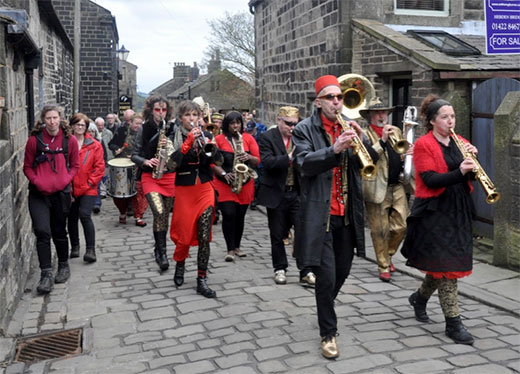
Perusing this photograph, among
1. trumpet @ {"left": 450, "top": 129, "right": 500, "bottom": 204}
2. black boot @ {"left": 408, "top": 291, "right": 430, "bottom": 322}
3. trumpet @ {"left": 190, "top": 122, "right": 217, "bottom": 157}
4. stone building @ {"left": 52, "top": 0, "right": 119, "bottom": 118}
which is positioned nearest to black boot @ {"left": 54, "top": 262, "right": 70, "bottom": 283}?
trumpet @ {"left": 190, "top": 122, "right": 217, "bottom": 157}

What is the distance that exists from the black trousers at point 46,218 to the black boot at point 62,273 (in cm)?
34

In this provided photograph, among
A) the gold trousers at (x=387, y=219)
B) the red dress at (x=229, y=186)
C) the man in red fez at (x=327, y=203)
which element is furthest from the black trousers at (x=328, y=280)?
the red dress at (x=229, y=186)

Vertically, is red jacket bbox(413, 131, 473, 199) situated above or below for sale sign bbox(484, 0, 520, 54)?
below

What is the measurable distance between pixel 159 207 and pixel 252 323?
257 cm

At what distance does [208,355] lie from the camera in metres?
4.98

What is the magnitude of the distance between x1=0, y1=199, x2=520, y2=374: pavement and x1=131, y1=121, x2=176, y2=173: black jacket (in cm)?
133

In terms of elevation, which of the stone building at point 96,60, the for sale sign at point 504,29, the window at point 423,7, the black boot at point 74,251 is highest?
A: the stone building at point 96,60

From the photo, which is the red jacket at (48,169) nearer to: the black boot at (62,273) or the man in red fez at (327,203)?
the black boot at (62,273)

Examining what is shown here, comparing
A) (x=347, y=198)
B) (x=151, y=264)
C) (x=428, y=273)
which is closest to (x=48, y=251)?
(x=151, y=264)

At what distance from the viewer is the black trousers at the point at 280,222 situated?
23.6ft

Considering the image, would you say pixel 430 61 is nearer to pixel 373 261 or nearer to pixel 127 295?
pixel 373 261

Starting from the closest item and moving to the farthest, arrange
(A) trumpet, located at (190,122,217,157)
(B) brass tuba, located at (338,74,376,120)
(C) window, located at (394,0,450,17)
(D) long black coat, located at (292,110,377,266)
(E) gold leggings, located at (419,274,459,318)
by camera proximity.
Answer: (D) long black coat, located at (292,110,377,266), (E) gold leggings, located at (419,274,459,318), (B) brass tuba, located at (338,74,376,120), (A) trumpet, located at (190,122,217,157), (C) window, located at (394,0,450,17)

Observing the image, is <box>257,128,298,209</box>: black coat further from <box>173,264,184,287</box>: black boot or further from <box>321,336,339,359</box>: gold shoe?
<box>321,336,339,359</box>: gold shoe

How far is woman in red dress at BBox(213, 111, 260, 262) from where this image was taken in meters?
8.34
